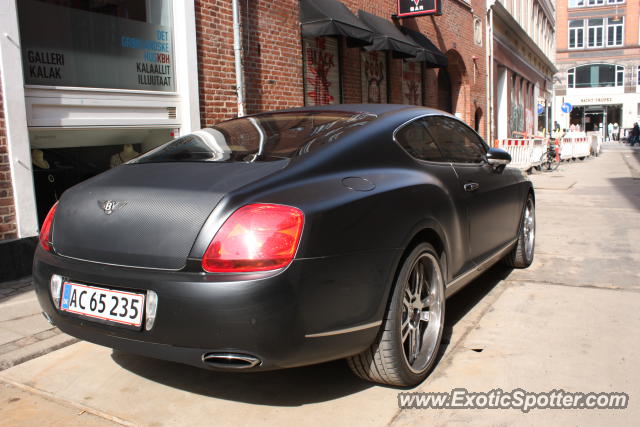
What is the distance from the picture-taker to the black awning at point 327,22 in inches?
382

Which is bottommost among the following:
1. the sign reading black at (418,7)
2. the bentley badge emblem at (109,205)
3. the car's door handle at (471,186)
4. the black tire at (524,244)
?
Result: the black tire at (524,244)

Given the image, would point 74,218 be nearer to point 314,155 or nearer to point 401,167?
point 314,155

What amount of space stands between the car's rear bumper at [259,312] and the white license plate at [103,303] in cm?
4

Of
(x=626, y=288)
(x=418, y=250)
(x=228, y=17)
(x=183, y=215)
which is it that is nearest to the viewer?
(x=183, y=215)

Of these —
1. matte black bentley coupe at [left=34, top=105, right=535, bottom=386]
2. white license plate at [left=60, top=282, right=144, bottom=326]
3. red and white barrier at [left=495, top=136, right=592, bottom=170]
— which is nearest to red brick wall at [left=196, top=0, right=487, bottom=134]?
matte black bentley coupe at [left=34, top=105, right=535, bottom=386]

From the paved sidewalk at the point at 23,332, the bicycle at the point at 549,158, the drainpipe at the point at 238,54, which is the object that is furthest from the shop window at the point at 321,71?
the bicycle at the point at 549,158

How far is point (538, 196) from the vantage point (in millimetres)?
11898

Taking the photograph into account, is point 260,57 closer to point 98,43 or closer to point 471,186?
point 98,43

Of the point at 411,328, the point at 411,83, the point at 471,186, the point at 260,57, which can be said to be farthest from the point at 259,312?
the point at 411,83

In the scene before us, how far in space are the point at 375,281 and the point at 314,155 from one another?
67 centimetres

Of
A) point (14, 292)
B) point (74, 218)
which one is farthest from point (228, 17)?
point (74, 218)

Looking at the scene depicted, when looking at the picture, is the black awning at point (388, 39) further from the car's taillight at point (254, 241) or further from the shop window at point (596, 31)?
the shop window at point (596, 31)

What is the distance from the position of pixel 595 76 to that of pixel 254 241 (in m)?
65.8
